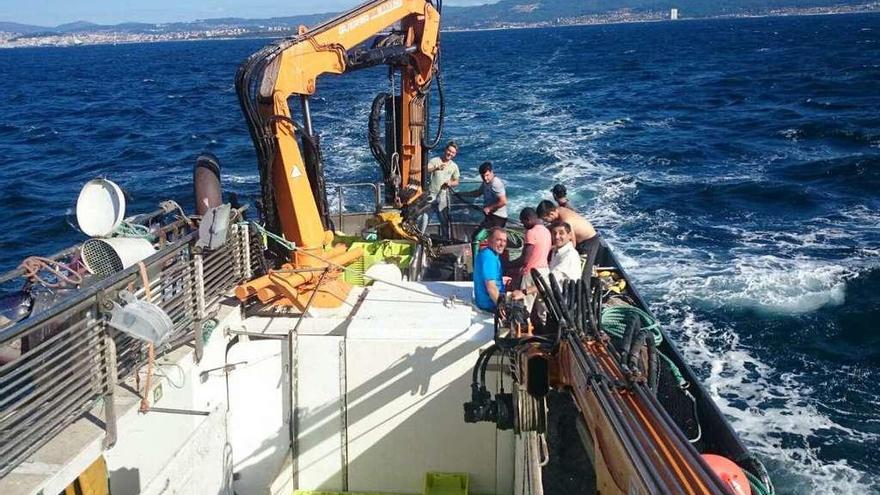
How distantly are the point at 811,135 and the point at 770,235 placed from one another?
1474 cm

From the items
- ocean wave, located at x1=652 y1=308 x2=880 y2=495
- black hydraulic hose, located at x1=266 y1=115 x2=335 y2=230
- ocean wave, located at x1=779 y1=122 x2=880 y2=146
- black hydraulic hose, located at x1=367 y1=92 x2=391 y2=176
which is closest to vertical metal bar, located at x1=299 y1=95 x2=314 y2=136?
black hydraulic hose, located at x1=266 y1=115 x2=335 y2=230

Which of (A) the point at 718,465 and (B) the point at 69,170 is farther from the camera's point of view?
(B) the point at 69,170

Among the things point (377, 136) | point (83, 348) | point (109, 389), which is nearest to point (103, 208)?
point (83, 348)

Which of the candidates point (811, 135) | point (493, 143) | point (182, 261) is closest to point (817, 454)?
point (182, 261)

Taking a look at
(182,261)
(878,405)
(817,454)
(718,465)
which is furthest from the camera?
(878,405)

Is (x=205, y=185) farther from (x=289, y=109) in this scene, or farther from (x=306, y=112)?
(x=306, y=112)

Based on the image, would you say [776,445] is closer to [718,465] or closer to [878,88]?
[718,465]

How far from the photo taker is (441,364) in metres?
7.01

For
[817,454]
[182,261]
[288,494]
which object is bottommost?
[817,454]

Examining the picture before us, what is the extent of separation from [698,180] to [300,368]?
768 inches

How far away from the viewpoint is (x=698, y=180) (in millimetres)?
23859

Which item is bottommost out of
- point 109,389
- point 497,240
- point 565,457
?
point 565,457

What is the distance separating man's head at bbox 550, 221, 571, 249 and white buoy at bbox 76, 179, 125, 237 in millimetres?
4153

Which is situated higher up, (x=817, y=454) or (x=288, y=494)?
(x=288, y=494)
